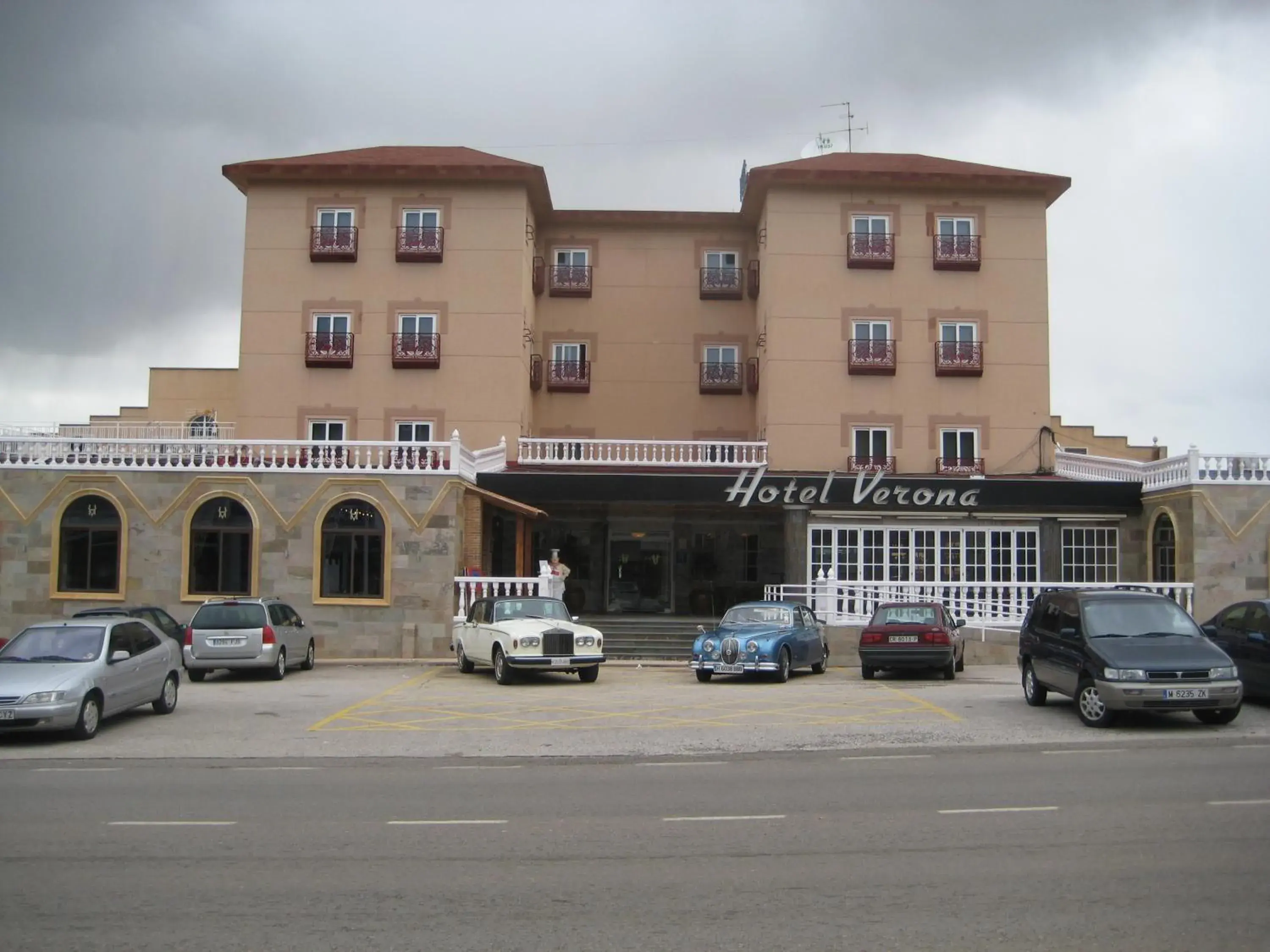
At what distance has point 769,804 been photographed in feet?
35.4

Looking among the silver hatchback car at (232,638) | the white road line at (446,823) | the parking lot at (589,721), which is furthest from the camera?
the silver hatchback car at (232,638)

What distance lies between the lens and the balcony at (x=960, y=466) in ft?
121

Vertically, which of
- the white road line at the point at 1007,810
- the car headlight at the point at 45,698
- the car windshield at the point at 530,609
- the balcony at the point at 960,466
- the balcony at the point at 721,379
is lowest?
the white road line at the point at 1007,810

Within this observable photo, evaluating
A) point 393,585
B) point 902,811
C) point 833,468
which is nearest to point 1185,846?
point 902,811

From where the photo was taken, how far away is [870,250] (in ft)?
123

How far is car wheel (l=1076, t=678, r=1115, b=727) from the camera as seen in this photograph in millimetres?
15688

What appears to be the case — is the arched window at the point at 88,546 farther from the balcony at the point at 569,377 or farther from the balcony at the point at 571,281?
the balcony at the point at 571,281

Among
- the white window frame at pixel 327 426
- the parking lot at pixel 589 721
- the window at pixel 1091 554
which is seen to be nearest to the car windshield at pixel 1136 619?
the parking lot at pixel 589 721

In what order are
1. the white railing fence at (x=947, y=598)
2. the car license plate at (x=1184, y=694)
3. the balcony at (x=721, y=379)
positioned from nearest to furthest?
the car license plate at (x=1184, y=694)
the white railing fence at (x=947, y=598)
the balcony at (x=721, y=379)

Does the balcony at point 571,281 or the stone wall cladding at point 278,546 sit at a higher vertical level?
the balcony at point 571,281

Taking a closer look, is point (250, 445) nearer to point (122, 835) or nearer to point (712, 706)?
point (712, 706)

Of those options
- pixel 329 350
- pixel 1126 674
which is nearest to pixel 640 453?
pixel 329 350

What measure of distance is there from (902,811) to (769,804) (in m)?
1.15

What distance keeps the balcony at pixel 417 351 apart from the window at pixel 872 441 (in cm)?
1287
